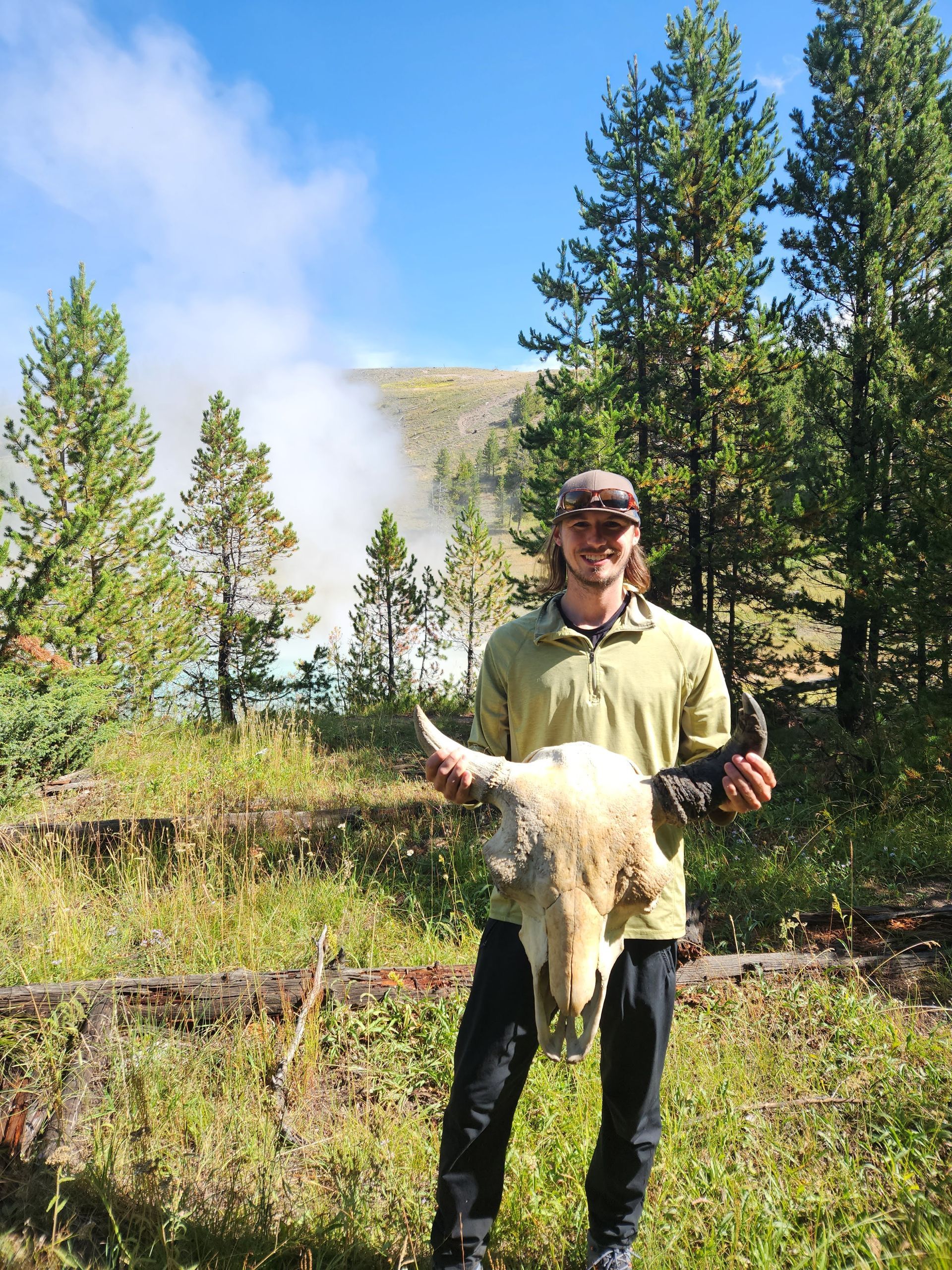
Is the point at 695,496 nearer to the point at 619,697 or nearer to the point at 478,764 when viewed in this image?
the point at 619,697

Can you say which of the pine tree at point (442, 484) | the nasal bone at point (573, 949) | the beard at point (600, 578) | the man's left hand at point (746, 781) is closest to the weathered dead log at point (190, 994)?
the nasal bone at point (573, 949)

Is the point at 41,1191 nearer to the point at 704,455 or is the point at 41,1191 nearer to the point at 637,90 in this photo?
the point at 704,455

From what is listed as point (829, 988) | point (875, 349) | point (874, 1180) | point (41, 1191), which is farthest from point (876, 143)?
point (41, 1191)

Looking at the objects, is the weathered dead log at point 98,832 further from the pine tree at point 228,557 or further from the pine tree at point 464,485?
the pine tree at point 464,485

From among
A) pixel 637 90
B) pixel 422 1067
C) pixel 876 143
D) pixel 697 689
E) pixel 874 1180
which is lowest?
pixel 422 1067

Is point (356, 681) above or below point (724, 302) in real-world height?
below

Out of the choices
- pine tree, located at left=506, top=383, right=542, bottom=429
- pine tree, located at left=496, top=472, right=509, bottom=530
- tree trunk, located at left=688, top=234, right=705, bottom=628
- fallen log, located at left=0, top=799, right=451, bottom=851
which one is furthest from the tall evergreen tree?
pine tree, located at left=496, top=472, right=509, bottom=530

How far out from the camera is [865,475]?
11.5 meters

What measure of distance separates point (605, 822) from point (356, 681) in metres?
18.4

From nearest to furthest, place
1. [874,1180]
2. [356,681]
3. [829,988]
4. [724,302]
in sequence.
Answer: [874,1180]
[829,988]
[724,302]
[356,681]

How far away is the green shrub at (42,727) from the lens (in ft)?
28.9

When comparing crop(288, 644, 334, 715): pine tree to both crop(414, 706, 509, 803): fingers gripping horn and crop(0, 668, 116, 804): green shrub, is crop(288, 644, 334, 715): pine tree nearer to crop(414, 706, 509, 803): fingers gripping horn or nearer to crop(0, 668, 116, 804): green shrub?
crop(0, 668, 116, 804): green shrub

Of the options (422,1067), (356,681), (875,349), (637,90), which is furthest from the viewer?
(356,681)

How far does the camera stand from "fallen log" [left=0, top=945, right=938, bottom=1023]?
11.9 ft
